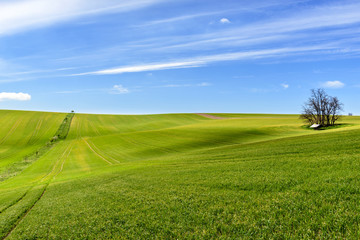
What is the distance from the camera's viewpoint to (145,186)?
16.0 meters

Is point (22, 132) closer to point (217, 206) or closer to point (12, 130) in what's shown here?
point (12, 130)

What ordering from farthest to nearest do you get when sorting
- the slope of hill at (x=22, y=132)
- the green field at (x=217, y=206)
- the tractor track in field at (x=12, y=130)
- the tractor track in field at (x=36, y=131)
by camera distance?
the tractor track in field at (x=12, y=130) → the tractor track in field at (x=36, y=131) → the slope of hill at (x=22, y=132) → the green field at (x=217, y=206)

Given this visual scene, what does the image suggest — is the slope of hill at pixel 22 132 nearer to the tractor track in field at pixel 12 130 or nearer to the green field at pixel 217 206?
the tractor track in field at pixel 12 130

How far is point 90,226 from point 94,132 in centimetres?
7599

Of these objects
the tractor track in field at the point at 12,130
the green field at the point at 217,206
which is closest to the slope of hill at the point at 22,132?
the tractor track in field at the point at 12,130

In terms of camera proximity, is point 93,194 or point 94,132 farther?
point 94,132

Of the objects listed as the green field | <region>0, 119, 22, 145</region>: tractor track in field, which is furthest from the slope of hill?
the green field

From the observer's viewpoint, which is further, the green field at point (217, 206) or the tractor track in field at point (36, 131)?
the tractor track in field at point (36, 131)

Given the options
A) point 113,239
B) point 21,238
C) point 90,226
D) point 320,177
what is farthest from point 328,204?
point 21,238

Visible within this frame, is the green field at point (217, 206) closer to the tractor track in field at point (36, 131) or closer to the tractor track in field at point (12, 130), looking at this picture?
the tractor track in field at point (36, 131)

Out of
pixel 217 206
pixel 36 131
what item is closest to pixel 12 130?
pixel 36 131

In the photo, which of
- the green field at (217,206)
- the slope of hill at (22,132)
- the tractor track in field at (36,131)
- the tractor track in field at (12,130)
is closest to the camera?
the green field at (217,206)

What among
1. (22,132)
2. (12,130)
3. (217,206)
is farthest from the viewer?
(12,130)

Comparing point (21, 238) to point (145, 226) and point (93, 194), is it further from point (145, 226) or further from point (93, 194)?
point (145, 226)
